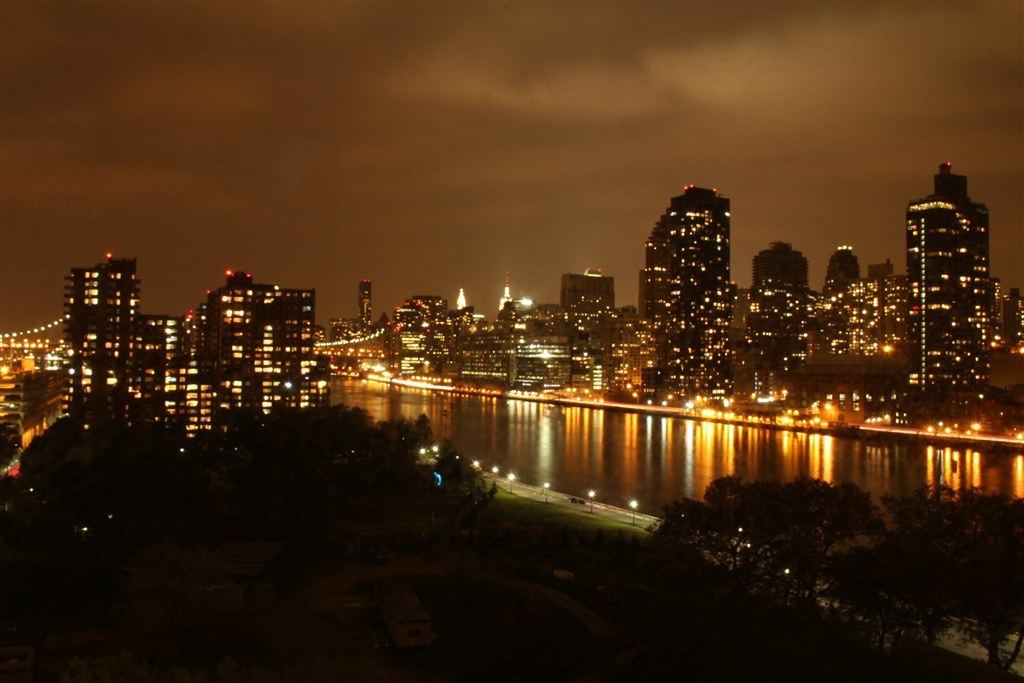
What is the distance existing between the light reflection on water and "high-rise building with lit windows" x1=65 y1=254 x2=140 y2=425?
7.88 m

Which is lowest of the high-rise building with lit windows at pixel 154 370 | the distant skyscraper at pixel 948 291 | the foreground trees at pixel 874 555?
the foreground trees at pixel 874 555

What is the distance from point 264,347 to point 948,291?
2604cm

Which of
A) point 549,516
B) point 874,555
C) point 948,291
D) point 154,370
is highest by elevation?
point 948,291

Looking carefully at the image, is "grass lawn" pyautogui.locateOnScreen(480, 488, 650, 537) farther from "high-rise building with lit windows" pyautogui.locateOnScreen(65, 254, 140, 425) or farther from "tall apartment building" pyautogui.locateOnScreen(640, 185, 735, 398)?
"tall apartment building" pyautogui.locateOnScreen(640, 185, 735, 398)

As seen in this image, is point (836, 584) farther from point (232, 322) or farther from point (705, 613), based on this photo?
point (232, 322)

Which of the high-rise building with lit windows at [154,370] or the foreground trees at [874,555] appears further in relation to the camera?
the high-rise building with lit windows at [154,370]

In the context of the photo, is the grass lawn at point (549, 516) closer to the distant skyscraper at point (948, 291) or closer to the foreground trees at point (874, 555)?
the foreground trees at point (874, 555)

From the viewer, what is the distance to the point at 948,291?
34031 mm

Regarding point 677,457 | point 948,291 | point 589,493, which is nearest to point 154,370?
point 677,457

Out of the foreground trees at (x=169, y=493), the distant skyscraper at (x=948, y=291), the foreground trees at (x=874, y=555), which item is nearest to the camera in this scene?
the foreground trees at (x=874, y=555)

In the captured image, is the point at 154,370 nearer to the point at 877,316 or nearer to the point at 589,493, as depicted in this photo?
the point at 589,493

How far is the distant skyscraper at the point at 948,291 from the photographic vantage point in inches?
1294

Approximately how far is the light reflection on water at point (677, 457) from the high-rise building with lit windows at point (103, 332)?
788 centimetres

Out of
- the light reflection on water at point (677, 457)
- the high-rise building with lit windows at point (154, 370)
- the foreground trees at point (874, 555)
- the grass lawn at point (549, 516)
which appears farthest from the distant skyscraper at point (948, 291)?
the foreground trees at point (874, 555)
